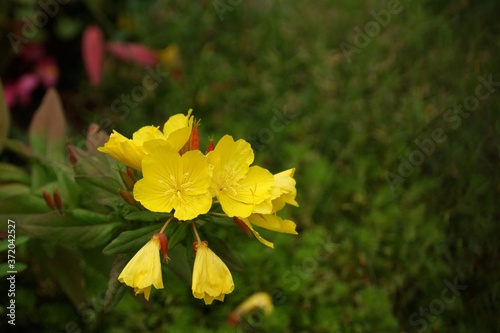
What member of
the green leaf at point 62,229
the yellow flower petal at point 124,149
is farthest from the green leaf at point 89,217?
the yellow flower petal at point 124,149

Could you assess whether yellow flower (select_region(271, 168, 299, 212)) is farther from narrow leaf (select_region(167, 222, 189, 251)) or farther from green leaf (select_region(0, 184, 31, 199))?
green leaf (select_region(0, 184, 31, 199))

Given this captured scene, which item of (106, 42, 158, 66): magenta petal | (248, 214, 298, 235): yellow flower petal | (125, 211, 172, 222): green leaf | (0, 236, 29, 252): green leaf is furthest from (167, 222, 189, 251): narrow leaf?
(106, 42, 158, 66): magenta petal

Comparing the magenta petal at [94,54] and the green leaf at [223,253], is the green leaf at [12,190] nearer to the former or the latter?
the green leaf at [223,253]

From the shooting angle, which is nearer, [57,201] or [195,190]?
[195,190]

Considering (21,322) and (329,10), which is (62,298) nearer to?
(21,322)

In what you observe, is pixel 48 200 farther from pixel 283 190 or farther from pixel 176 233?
pixel 283 190

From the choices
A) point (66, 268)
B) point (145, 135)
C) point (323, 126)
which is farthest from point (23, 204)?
point (323, 126)
